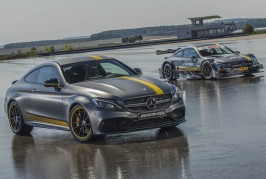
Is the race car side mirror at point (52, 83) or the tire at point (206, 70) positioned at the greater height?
the race car side mirror at point (52, 83)

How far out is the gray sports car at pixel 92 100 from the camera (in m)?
10.2

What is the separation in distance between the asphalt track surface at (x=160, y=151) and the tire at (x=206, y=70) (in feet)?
26.7

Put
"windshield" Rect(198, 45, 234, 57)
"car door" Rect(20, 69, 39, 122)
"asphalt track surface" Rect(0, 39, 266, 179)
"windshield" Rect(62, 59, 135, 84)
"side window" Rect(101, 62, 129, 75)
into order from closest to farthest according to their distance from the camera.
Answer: "asphalt track surface" Rect(0, 39, 266, 179), "windshield" Rect(62, 59, 135, 84), "side window" Rect(101, 62, 129, 75), "car door" Rect(20, 69, 39, 122), "windshield" Rect(198, 45, 234, 57)

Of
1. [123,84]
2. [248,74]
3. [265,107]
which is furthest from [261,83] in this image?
[123,84]

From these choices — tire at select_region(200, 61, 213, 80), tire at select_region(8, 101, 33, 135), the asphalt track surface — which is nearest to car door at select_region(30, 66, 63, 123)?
the asphalt track surface

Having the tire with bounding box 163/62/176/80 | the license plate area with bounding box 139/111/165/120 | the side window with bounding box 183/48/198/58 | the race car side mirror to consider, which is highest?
the race car side mirror

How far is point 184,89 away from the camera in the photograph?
63.5 feet

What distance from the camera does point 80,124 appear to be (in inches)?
→ 415

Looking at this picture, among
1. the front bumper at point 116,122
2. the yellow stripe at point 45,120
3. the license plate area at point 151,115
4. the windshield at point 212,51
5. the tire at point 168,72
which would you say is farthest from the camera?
the tire at point 168,72

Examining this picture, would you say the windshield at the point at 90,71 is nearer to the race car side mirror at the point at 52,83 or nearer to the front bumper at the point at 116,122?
the race car side mirror at the point at 52,83

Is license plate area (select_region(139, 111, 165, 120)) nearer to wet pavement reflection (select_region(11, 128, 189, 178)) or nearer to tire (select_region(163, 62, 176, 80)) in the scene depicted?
wet pavement reflection (select_region(11, 128, 189, 178))

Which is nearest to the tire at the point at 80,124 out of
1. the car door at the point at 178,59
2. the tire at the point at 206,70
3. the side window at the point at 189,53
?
the tire at the point at 206,70

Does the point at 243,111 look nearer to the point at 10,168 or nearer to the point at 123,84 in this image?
the point at 123,84

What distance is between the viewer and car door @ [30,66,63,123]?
36.6ft
